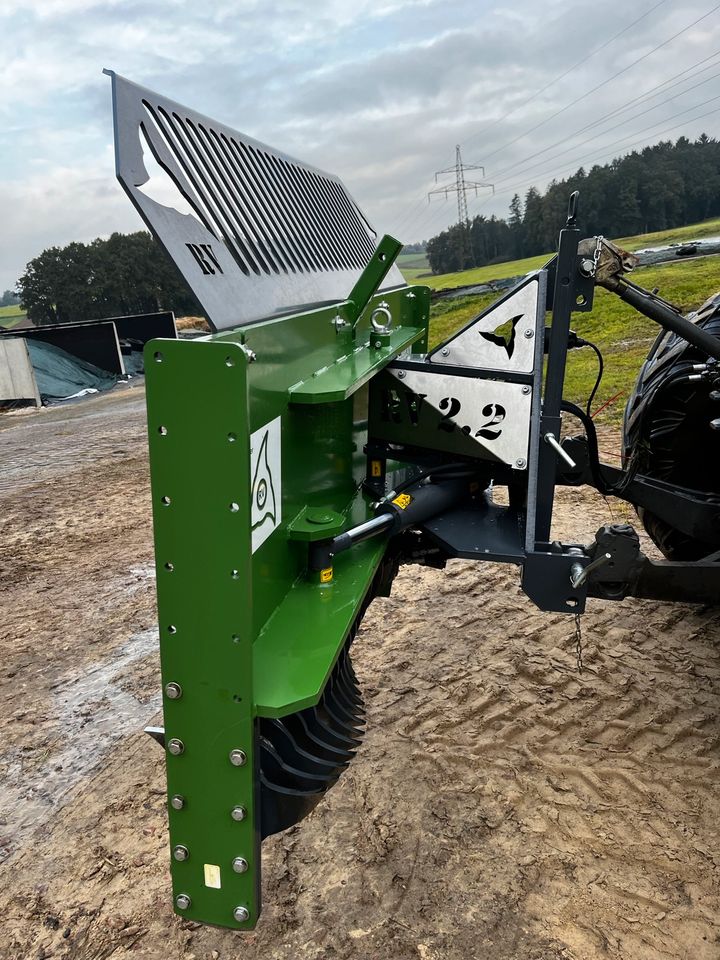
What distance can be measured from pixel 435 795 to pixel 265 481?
1.33 meters

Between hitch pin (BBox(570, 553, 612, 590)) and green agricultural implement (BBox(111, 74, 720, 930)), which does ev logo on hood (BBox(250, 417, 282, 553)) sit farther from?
hitch pin (BBox(570, 553, 612, 590))

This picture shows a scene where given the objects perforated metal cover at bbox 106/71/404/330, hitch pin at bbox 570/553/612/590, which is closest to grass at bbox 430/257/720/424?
perforated metal cover at bbox 106/71/404/330

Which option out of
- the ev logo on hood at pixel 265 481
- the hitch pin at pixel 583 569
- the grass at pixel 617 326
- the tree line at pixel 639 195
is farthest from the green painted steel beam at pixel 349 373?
the tree line at pixel 639 195

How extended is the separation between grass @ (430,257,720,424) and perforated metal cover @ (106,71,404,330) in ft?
11.7

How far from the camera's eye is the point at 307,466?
2.01 metres

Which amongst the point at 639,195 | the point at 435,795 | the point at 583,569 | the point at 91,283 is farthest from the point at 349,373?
the point at 639,195

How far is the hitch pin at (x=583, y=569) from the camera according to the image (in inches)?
78.4

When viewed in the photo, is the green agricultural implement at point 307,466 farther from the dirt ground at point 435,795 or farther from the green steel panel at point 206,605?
the dirt ground at point 435,795

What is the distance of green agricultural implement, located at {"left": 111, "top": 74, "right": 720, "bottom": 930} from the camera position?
1340 millimetres

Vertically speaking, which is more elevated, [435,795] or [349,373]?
[349,373]

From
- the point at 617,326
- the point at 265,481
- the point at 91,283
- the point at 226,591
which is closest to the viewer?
the point at 226,591

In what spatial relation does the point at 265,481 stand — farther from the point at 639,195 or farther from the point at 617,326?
the point at 639,195

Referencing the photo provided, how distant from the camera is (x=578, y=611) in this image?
2.08m

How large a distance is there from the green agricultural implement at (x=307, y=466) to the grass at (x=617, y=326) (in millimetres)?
3697
